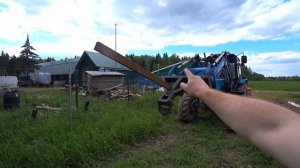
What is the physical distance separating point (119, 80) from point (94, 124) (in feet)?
79.2

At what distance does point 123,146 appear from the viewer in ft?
24.8

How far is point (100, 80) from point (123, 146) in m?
22.4

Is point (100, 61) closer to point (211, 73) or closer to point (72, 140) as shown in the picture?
point (211, 73)

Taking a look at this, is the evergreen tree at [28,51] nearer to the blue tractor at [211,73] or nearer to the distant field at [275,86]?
the distant field at [275,86]

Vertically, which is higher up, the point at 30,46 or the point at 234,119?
the point at 30,46

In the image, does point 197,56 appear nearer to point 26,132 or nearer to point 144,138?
point 144,138

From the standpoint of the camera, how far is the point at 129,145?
779 cm

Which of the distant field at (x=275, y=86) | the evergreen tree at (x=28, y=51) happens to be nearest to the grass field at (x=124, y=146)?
the distant field at (x=275, y=86)

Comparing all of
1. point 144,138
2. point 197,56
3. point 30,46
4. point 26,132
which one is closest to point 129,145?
point 144,138

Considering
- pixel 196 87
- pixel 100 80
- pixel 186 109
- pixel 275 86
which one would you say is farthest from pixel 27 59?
pixel 196 87

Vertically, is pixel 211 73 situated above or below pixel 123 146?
above

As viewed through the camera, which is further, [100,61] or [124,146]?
[100,61]

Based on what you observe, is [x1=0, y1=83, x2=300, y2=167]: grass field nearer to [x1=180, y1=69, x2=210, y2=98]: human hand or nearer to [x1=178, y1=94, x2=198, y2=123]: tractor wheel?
[x1=178, y1=94, x2=198, y2=123]: tractor wheel

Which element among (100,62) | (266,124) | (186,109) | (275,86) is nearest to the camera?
(266,124)
